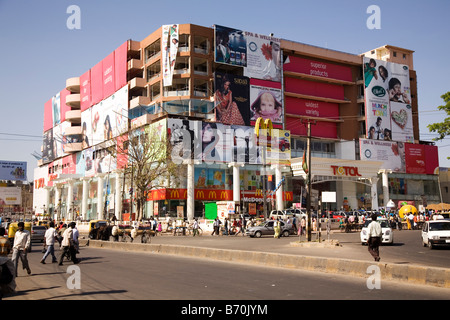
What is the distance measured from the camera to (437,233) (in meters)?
21.6

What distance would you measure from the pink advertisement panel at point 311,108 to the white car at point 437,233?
5019 cm

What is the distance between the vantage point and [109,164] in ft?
226

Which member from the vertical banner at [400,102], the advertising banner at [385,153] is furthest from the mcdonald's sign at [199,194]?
the vertical banner at [400,102]

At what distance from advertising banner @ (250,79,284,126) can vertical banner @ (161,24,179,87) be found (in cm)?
1166

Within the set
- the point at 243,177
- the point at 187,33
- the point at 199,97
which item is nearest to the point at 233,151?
the point at 243,177

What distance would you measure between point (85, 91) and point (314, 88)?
41458 mm

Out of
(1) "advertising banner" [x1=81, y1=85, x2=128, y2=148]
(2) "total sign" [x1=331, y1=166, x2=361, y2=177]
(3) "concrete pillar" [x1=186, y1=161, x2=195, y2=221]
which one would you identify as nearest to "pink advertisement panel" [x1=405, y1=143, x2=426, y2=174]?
(2) "total sign" [x1=331, y1=166, x2=361, y2=177]

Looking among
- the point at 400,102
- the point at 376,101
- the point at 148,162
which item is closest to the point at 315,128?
the point at 376,101

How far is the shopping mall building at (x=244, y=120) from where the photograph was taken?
60.6m

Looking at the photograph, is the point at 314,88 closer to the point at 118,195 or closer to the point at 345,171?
the point at 345,171

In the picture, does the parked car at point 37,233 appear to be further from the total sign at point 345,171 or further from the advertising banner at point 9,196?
the advertising banner at point 9,196

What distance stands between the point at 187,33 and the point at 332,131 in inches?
1214

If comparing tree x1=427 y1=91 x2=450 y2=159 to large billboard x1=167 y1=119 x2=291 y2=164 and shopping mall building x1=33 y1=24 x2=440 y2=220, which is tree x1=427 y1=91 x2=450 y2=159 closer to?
shopping mall building x1=33 y1=24 x2=440 y2=220

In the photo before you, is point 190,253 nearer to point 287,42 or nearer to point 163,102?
point 163,102
